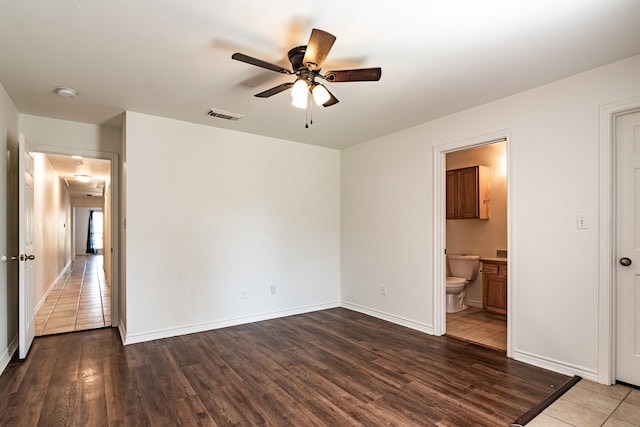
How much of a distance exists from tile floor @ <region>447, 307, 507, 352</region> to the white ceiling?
2.47 metres

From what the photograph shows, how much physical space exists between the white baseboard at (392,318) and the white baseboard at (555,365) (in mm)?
980

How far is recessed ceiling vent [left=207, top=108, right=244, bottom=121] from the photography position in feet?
11.9

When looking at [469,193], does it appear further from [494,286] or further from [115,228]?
[115,228]

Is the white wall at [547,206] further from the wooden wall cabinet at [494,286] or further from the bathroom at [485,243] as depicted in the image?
the wooden wall cabinet at [494,286]

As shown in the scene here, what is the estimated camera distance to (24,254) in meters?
3.17

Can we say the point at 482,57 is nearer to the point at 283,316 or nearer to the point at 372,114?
the point at 372,114

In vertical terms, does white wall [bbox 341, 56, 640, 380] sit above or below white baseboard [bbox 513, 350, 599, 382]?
above

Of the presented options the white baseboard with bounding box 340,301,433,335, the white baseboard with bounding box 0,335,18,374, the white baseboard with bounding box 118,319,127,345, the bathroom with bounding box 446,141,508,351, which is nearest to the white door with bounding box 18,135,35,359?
the white baseboard with bounding box 0,335,18,374

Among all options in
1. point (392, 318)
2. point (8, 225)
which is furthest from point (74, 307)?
point (392, 318)

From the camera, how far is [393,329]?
4.08m

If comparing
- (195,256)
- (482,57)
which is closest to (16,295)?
(195,256)

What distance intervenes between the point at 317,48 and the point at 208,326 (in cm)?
339

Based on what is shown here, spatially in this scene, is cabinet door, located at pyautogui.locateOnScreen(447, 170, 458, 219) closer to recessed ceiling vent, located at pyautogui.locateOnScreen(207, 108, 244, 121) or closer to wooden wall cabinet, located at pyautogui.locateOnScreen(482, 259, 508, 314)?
wooden wall cabinet, located at pyautogui.locateOnScreen(482, 259, 508, 314)

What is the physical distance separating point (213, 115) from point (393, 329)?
3.24 m
